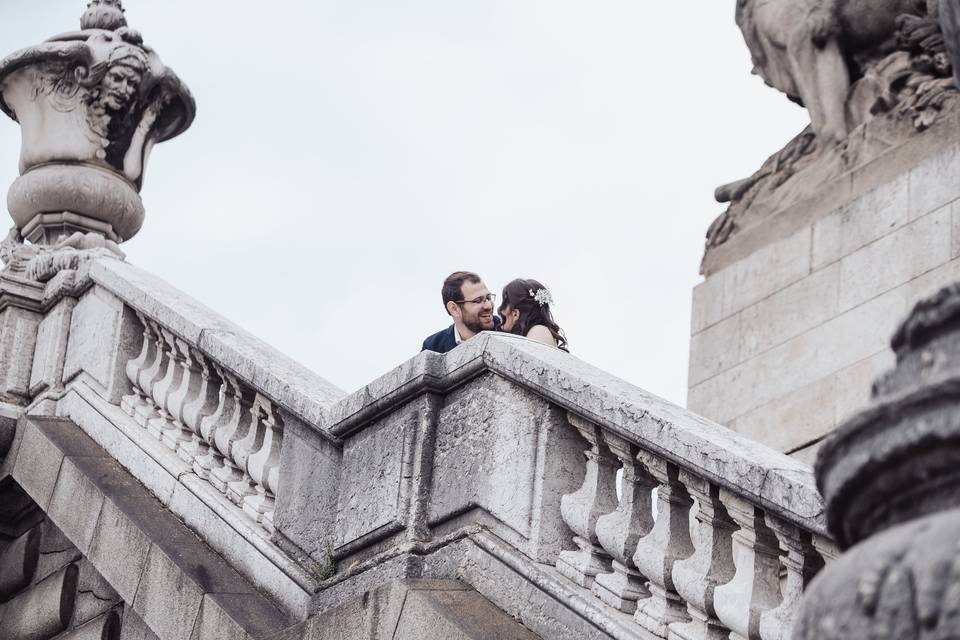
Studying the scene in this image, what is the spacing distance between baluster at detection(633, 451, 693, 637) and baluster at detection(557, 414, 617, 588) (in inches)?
7.9

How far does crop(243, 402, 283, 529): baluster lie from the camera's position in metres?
5.93

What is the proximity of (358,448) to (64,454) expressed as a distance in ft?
6.49

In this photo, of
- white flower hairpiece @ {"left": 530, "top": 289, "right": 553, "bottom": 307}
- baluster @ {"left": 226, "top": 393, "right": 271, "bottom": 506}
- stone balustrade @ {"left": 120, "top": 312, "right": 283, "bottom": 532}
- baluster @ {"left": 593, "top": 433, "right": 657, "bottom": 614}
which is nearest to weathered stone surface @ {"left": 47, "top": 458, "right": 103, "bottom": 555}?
stone balustrade @ {"left": 120, "top": 312, "right": 283, "bottom": 532}

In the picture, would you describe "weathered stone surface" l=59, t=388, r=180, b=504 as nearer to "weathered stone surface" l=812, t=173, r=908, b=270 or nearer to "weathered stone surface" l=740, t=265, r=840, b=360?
"weathered stone surface" l=740, t=265, r=840, b=360

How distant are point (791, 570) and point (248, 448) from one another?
2.76 metres

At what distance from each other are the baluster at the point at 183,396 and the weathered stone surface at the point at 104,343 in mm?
619

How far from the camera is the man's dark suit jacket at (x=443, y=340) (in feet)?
22.1

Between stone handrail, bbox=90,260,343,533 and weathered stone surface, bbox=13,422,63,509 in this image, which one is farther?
weathered stone surface, bbox=13,422,63,509

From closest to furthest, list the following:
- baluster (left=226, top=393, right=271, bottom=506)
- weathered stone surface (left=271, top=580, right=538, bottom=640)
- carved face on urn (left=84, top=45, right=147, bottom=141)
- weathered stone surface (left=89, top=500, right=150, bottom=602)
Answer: weathered stone surface (left=271, top=580, right=538, bottom=640)
weathered stone surface (left=89, top=500, right=150, bottom=602)
baluster (left=226, top=393, right=271, bottom=506)
carved face on urn (left=84, top=45, right=147, bottom=141)

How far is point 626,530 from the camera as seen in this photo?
4.46m

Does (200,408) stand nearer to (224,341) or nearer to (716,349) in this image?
(224,341)

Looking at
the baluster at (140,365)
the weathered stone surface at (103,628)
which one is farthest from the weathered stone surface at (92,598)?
the baluster at (140,365)

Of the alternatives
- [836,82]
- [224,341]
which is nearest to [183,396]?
[224,341]

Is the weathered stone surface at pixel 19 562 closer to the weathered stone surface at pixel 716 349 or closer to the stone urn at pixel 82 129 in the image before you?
the stone urn at pixel 82 129
